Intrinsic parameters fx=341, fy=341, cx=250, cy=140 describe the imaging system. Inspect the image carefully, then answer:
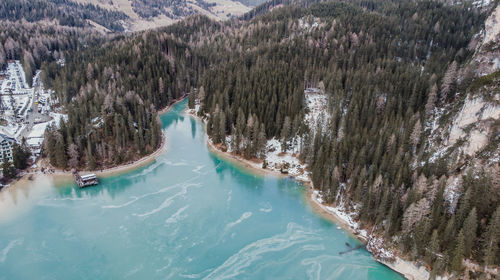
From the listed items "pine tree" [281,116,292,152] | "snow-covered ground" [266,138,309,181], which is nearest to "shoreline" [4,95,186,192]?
"snow-covered ground" [266,138,309,181]

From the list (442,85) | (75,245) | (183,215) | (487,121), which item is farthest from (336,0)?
(75,245)

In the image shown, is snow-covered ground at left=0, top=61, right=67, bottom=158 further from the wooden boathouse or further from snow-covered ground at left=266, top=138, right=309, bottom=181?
snow-covered ground at left=266, top=138, right=309, bottom=181

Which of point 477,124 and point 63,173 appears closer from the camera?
point 477,124

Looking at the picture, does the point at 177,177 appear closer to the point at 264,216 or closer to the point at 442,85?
the point at 264,216

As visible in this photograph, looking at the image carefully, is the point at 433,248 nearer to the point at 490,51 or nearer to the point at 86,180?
the point at 490,51

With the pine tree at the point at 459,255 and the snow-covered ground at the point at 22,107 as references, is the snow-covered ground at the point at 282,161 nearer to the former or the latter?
the pine tree at the point at 459,255

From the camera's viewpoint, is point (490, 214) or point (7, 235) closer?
point (490, 214)

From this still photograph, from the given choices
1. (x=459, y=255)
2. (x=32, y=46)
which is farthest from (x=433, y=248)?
(x=32, y=46)

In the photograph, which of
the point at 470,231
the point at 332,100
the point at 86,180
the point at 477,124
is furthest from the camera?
the point at 332,100
